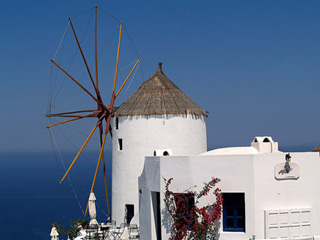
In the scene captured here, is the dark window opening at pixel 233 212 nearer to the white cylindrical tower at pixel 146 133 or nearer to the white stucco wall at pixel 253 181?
the white stucco wall at pixel 253 181

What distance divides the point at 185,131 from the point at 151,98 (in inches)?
98.6

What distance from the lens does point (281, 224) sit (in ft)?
64.8

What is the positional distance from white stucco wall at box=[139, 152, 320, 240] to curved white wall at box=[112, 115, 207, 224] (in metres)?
7.62

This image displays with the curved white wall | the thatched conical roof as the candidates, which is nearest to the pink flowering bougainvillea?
the curved white wall

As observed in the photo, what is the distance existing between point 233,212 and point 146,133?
958 centimetres

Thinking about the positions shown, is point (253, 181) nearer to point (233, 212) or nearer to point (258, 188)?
point (258, 188)

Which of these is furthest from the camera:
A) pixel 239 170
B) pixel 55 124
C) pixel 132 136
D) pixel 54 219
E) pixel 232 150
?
pixel 54 219

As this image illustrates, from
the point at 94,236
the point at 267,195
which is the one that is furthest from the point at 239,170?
the point at 94,236

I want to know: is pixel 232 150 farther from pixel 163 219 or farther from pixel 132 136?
pixel 132 136

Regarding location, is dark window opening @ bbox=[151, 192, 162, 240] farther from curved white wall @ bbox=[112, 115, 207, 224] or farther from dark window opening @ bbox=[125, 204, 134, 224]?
dark window opening @ bbox=[125, 204, 134, 224]

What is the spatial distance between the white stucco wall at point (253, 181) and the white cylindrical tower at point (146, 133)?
25.1ft

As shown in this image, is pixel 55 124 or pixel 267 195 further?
pixel 55 124

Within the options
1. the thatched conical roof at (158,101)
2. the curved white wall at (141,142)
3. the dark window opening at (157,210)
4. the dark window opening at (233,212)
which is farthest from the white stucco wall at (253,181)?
the thatched conical roof at (158,101)

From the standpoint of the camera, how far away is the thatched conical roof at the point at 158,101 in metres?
28.7
